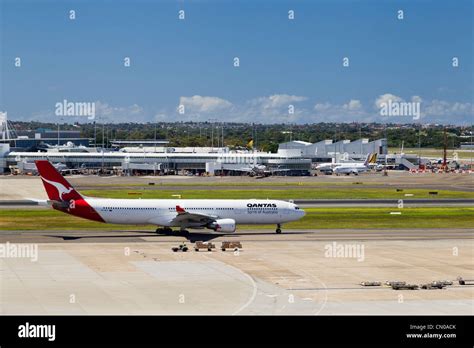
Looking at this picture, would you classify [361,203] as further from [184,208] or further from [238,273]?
[238,273]

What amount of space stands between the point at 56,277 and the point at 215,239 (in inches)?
1130

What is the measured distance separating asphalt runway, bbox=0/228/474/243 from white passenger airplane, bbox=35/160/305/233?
5.01 feet

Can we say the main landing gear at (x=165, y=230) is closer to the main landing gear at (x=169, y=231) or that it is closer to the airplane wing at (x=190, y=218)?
the main landing gear at (x=169, y=231)

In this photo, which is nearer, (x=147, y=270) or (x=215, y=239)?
(x=147, y=270)

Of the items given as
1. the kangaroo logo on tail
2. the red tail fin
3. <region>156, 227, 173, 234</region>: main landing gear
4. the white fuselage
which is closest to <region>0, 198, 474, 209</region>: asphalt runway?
the white fuselage

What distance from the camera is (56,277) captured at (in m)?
65.9

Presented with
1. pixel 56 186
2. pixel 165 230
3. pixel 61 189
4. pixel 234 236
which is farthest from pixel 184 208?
pixel 56 186

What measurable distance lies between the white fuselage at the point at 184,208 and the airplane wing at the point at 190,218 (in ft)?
2.58

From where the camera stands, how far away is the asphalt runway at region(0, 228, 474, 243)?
90.1 m

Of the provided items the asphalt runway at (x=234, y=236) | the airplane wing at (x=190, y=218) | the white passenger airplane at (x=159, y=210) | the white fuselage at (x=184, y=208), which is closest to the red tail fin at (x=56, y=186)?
the white passenger airplane at (x=159, y=210)

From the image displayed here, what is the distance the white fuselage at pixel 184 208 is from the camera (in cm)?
9331

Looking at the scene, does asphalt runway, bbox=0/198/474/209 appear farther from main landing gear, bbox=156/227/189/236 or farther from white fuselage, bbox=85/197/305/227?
main landing gear, bbox=156/227/189/236
